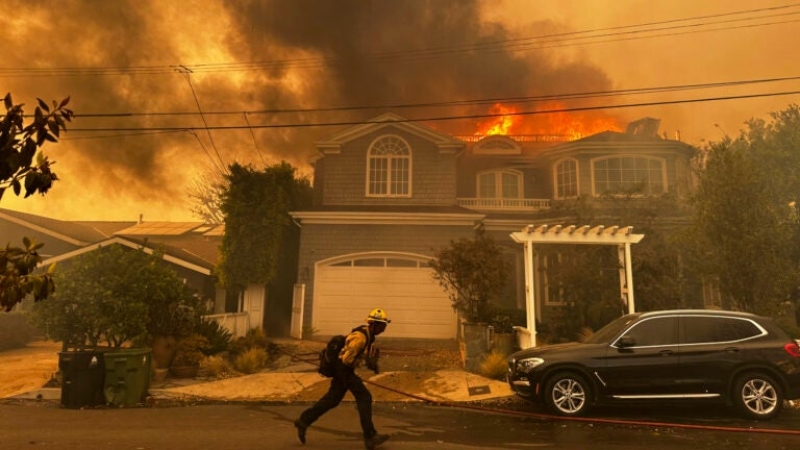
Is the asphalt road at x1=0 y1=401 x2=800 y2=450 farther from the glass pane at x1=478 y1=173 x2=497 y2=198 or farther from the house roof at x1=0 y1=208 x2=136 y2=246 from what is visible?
the house roof at x1=0 y1=208 x2=136 y2=246

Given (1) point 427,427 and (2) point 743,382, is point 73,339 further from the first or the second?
(2) point 743,382

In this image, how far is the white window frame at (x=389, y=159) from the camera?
1729 cm

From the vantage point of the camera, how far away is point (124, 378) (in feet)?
27.6

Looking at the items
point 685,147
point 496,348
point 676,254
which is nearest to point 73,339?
point 496,348

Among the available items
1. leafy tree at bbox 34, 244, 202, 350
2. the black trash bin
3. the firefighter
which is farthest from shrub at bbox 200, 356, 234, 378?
the firefighter

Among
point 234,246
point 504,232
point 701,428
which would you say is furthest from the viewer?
point 504,232

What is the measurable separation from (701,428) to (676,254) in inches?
276

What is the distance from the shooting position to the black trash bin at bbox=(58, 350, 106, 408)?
8.23 m

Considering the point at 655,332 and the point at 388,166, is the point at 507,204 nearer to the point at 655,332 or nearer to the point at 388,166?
the point at 388,166

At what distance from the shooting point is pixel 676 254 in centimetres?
1250

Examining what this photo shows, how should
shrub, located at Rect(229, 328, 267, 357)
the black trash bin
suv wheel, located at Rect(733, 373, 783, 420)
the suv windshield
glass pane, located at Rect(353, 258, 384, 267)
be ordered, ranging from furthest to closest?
1. glass pane, located at Rect(353, 258, 384, 267)
2. shrub, located at Rect(229, 328, 267, 357)
3. the black trash bin
4. the suv windshield
5. suv wheel, located at Rect(733, 373, 783, 420)

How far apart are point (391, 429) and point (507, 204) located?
1348cm

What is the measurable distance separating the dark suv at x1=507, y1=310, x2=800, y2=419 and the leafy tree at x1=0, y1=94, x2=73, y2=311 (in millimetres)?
6741

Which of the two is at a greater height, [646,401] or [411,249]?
[411,249]
